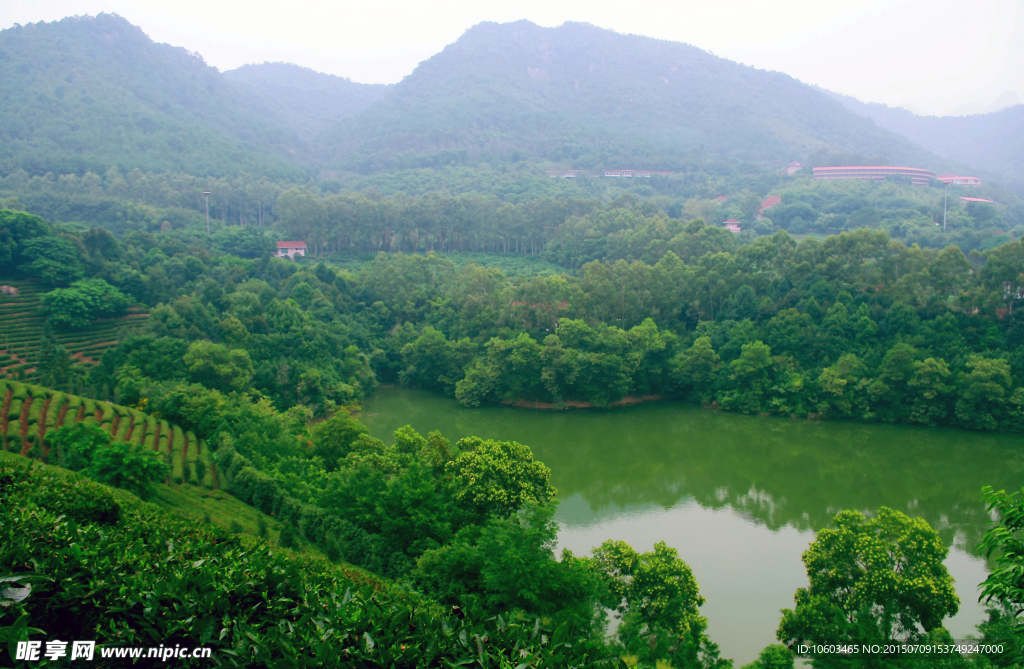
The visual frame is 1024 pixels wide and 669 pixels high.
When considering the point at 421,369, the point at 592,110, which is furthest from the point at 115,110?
the point at 592,110

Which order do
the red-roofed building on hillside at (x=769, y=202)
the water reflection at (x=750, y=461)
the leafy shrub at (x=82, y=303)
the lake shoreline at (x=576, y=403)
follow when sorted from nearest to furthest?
the water reflection at (x=750, y=461)
the leafy shrub at (x=82, y=303)
the lake shoreline at (x=576, y=403)
the red-roofed building on hillside at (x=769, y=202)

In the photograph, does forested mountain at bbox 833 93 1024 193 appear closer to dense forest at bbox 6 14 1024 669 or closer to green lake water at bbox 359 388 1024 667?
dense forest at bbox 6 14 1024 669

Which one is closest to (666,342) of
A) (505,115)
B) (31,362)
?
(31,362)

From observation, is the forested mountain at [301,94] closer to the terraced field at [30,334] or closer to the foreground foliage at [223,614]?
the terraced field at [30,334]

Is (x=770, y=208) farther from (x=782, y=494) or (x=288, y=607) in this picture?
(x=288, y=607)

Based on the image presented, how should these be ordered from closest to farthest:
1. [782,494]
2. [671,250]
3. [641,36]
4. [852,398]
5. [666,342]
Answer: [782,494], [852,398], [666,342], [671,250], [641,36]

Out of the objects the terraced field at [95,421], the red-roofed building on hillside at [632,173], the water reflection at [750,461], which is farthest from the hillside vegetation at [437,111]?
the water reflection at [750,461]

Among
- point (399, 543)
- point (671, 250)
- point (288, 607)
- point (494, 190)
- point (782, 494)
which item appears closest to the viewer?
point (288, 607)
